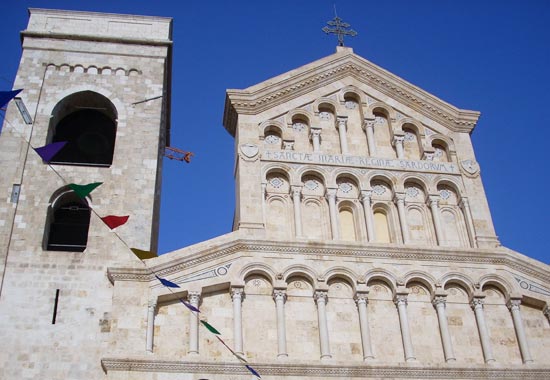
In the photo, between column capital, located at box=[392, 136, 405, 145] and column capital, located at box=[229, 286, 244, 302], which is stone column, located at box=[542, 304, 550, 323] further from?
column capital, located at box=[229, 286, 244, 302]

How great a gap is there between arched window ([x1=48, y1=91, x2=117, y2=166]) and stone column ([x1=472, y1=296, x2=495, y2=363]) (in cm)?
1088

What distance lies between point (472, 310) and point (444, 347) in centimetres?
142

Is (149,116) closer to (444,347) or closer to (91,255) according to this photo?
(91,255)

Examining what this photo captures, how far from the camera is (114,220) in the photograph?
19.6 metres

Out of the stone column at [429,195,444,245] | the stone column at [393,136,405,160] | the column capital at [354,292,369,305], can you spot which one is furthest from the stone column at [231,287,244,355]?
the stone column at [393,136,405,160]

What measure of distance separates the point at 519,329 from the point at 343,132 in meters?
7.14

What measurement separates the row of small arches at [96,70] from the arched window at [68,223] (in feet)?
14.4

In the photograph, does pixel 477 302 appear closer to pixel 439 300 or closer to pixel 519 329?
pixel 439 300

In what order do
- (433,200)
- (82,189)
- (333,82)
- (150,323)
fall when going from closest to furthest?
(150,323), (82,189), (433,200), (333,82)

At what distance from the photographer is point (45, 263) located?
63.4 feet

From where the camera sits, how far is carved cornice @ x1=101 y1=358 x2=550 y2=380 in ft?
54.0

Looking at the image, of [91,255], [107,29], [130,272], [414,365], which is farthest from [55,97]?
[414,365]

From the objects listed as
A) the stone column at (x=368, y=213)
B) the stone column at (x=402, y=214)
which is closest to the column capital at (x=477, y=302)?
the stone column at (x=402, y=214)

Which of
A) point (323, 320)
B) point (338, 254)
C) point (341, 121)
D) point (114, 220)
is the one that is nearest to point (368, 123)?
point (341, 121)
